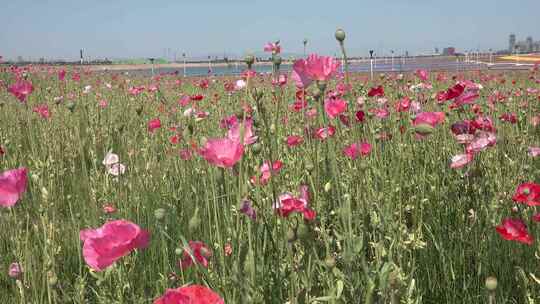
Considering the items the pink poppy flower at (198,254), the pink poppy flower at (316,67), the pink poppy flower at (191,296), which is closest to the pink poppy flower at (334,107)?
the pink poppy flower at (316,67)

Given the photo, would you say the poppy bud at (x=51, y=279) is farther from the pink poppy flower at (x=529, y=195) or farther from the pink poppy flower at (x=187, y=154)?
the pink poppy flower at (x=529, y=195)

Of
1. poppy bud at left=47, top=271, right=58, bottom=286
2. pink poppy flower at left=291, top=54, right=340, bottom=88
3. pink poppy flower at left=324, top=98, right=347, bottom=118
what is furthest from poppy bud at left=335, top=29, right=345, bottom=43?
poppy bud at left=47, top=271, right=58, bottom=286

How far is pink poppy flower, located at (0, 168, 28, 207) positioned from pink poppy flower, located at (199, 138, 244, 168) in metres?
0.43

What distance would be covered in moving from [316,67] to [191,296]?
831 millimetres

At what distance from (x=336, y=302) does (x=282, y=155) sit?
162 cm

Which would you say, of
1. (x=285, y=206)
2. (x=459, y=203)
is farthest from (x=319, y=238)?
(x=459, y=203)

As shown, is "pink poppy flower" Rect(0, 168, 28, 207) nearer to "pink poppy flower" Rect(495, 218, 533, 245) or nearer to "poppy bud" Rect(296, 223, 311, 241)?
"poppy bud" Rect(296, 223, 311, 241)

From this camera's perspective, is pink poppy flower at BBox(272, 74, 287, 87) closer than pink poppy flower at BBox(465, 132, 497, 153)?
Yes

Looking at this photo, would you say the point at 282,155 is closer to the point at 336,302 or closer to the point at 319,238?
the point at 319,238

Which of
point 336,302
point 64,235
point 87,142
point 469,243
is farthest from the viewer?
point 87,142

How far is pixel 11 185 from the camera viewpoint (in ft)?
3.80

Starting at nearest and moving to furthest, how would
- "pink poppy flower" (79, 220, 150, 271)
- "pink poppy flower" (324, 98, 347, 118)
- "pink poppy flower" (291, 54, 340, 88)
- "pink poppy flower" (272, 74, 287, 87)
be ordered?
Result: "pink poppy flower" (79, 220, 150, 271) < "pink poppy flower" (272, 74, 287, 87) < "pink poppy flower" (291, 54, 340, 88) < "pink poppy flower" (324, 98, 347, 118)

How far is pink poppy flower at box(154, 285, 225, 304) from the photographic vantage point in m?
0.72

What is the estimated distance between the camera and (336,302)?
3.44ft
